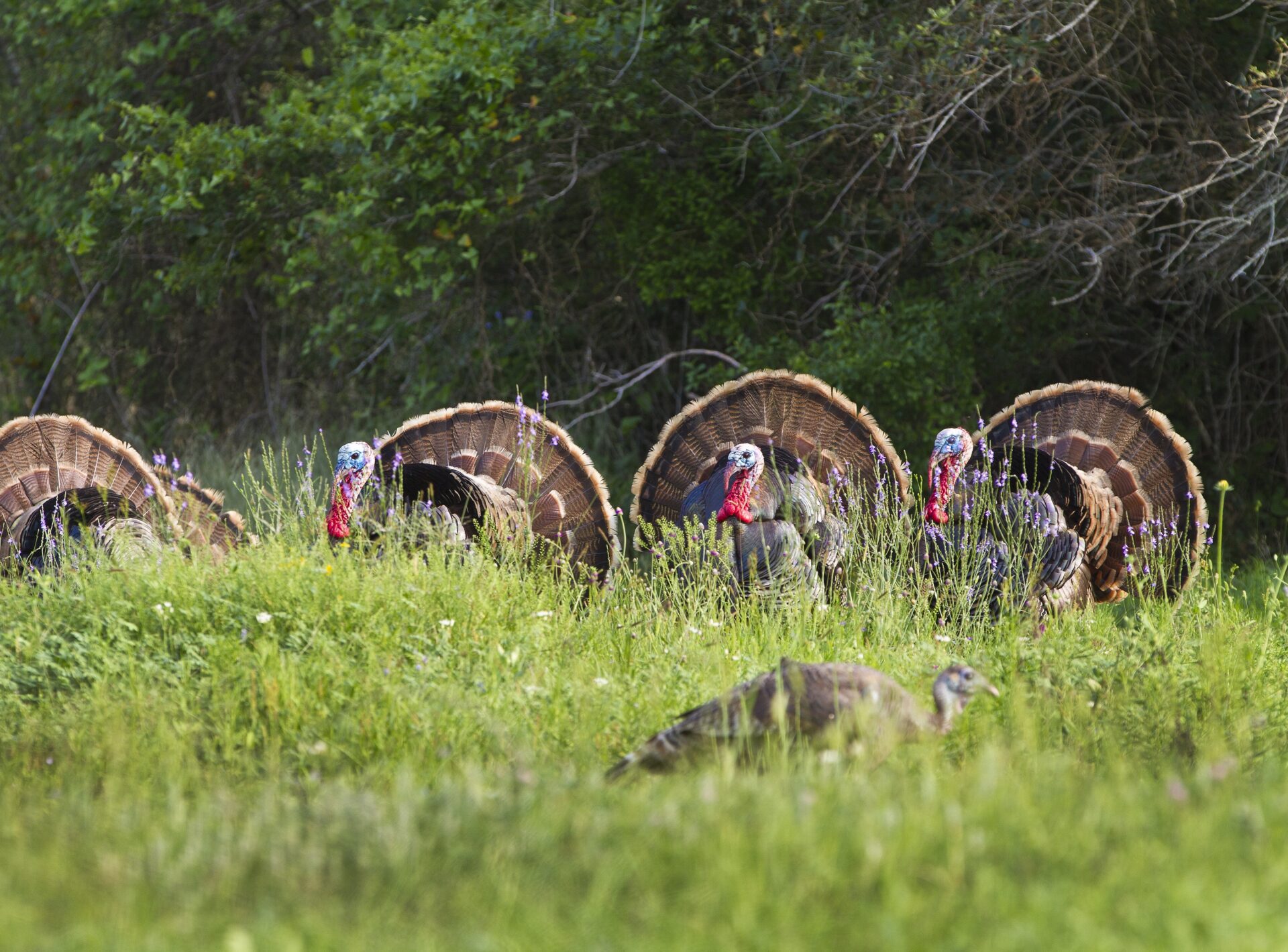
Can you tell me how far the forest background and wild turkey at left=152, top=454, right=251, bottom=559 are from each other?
2325 mm

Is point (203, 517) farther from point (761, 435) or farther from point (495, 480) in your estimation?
point (761, 435)

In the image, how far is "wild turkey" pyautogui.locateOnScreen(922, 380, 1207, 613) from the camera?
5746 mm

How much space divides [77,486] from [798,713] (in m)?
4.60

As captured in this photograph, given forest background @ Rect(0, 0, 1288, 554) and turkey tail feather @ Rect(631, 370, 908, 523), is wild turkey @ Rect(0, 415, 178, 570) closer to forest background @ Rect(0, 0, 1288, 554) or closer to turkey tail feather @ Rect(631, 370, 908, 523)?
turkey tail feather @ Rect(631, 370, 908, 523)

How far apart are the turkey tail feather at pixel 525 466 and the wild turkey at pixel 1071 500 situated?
1.51 metres

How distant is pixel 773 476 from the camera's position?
625 cm

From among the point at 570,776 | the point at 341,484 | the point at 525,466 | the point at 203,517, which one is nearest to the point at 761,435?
the point at 525,466

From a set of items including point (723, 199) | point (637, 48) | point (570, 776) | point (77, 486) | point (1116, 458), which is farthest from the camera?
point (723, 199)

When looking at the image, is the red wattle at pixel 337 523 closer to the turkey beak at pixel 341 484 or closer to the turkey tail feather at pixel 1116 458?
the turkey beak at pixel 341 484

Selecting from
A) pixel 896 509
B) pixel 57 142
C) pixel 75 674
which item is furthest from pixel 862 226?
pixel 57 142

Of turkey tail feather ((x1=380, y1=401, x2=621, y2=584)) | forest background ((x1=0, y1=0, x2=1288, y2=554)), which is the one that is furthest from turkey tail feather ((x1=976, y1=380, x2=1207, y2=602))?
turkey tail feather ((x1=380, y1=401, x2=621, y2=584))

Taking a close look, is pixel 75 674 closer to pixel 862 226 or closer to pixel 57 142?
pixel 862 226

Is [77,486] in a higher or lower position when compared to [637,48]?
lower

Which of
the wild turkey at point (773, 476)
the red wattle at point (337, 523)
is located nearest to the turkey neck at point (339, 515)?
the red wattle at point (337, 523)
